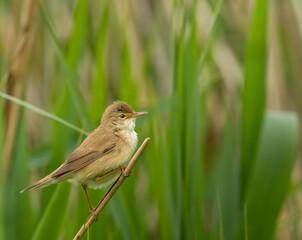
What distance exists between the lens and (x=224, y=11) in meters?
3.58

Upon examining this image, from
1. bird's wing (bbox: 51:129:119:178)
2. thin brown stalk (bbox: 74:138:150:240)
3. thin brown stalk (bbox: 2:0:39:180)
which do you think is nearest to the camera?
thin brown stalk (bbox: 74:138:150:240)

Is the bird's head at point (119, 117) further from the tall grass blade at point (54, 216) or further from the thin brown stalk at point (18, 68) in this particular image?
the thin brown stalk at point (18, 68)

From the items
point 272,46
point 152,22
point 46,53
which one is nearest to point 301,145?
point 272,46

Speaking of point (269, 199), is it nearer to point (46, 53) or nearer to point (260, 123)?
point (260, 123)

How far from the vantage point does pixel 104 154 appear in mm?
1863

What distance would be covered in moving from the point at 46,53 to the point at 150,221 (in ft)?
4.10

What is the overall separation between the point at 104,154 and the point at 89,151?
0.05 m

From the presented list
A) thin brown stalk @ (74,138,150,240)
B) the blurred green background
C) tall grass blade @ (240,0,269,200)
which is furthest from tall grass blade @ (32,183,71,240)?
tall grass blade @ (240,0,269,200)

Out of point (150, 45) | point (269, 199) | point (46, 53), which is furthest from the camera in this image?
point (46, 53)

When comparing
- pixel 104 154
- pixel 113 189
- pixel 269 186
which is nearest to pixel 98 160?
pixel 104 154

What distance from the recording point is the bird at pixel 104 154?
1736mm

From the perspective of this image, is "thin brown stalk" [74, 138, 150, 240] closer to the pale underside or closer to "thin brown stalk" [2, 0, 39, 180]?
the pale underside

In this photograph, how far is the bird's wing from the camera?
1.71 m

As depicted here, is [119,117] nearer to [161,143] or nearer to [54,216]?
[161,143]
